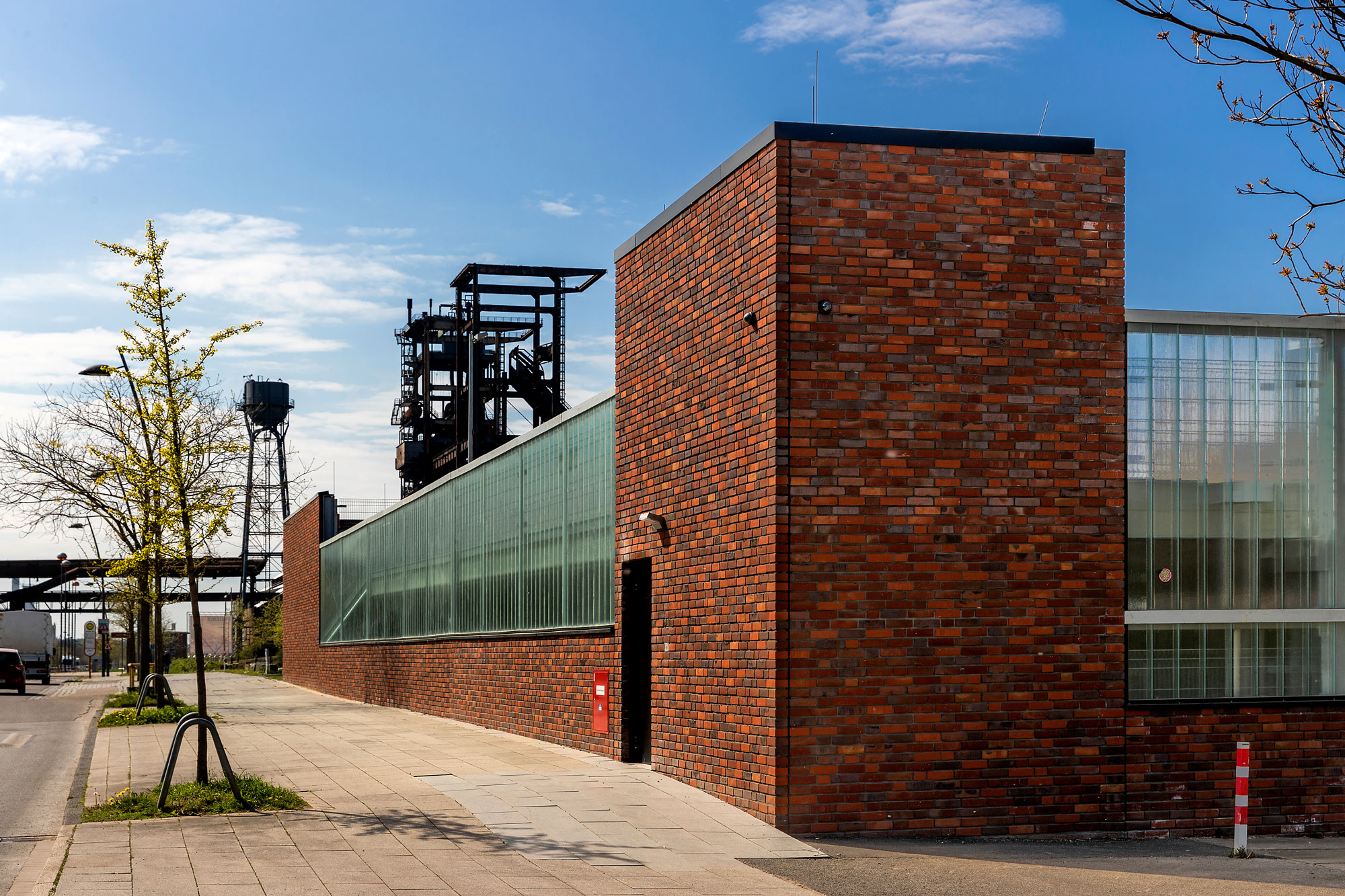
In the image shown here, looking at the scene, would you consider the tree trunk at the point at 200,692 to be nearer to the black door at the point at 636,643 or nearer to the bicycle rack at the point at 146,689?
the black door at the point at 636,643

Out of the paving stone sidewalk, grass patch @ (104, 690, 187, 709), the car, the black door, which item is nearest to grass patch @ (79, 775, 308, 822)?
the paving stone sidewalk

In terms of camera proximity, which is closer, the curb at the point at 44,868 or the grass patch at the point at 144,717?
the curb at the point at 44,868

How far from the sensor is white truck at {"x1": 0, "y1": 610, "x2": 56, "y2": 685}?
54.1 m

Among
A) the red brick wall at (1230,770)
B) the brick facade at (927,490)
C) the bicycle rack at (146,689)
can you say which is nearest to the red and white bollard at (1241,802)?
the red brick wall at (1230,770)

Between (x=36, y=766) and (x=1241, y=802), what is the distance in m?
15.4

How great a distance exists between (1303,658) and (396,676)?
1967 cm

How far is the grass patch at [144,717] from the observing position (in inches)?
894

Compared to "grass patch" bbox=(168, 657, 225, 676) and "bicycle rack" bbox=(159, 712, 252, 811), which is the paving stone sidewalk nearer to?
"bicycle rack" bbox=(159, 712, 252, 811)

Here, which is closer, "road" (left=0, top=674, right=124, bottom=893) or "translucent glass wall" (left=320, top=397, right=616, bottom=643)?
"road" (left=0, top=674, right=124, bottom=893)

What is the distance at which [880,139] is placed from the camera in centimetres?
1100

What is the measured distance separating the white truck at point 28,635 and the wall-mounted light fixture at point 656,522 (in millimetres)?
47724

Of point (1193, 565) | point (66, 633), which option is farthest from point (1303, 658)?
point (66, 633)

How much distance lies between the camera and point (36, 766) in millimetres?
17688

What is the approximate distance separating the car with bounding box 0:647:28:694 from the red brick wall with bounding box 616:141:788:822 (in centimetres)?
3415
